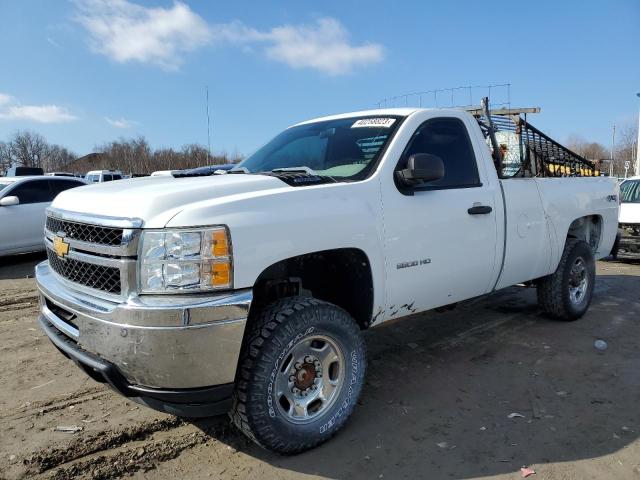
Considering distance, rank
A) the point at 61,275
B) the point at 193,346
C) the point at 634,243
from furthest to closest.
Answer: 1. the point at 634,243
2. the point at 61,275
3. the point at 193,346

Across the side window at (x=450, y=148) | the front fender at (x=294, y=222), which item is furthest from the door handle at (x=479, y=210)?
the front fender at (x=294, y=222)

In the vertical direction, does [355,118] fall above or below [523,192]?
above

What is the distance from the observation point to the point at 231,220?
8.16 ft

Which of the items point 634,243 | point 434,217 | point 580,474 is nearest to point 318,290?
point 434,217

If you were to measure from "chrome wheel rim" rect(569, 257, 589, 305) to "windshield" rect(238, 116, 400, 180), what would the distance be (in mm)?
3103

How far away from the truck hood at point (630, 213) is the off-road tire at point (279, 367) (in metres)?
8.46

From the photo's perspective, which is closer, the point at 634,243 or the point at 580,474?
the point at 580,474

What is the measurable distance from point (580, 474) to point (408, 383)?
1.39 metres

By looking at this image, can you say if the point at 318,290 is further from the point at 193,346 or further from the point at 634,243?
the point at 634,243

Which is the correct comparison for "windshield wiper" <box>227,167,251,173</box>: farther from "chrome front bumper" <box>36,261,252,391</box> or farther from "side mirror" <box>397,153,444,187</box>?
"chrome front bumper" <box>36,261,252,391</box>

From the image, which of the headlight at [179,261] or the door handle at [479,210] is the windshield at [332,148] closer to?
the door handle at [479,210]

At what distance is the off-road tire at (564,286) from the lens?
→ 5167 millimetres

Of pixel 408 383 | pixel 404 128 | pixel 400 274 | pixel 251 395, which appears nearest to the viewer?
pixel 251 395

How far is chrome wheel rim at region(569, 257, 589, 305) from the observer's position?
17.8ft
